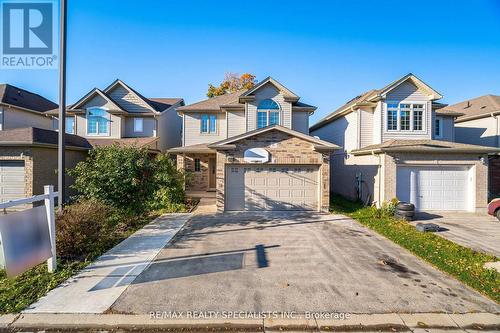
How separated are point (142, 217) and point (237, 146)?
5.47m

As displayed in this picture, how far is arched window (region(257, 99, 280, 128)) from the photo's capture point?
16.6 meters

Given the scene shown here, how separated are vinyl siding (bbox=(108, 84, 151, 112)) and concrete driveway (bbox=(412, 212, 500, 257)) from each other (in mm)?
19436

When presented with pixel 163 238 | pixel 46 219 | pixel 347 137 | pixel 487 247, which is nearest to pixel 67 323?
pixel 46 219

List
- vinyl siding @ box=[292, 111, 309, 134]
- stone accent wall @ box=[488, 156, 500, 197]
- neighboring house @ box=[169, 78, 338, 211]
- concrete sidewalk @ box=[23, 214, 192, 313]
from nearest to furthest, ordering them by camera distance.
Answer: concrete sidewalk @ box=[23, 214, 192, 313] → neighboring house @ box=[169, 78, 338, 211] → stone accent wall @ box=[488, 156, 500, 197] → vinyl siding @ box=[292, 111, 309, 134]

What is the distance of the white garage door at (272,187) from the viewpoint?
487 inches

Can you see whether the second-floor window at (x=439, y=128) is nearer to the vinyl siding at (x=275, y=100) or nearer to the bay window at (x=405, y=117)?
the bay window at (x=405, y=117)

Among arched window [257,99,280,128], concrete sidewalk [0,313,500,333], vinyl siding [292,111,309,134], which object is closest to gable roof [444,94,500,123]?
vinyl siding [292,111,309,134]

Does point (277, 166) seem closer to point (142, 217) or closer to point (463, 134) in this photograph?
point (142, 217)

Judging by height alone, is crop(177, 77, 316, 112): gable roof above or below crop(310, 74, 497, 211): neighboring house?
above

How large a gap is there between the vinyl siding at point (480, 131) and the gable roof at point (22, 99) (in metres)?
37.7

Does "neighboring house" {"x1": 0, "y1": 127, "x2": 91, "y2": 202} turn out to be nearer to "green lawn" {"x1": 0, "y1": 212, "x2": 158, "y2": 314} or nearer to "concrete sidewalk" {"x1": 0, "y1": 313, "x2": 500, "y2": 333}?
"green lawn" {"x1": 0, "y1": 212, "x2": 158, "y2": 314}

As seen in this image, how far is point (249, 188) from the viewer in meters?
12.4

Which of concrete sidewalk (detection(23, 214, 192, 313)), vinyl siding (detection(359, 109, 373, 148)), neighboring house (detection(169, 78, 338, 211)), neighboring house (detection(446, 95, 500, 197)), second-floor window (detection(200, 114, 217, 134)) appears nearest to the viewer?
concrete sidewalk (detection(23, 214, 192, 313))

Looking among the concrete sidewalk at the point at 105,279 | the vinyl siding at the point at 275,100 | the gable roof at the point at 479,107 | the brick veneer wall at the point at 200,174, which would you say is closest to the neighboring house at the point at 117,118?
the brick veneer wall at the point at 200,174
